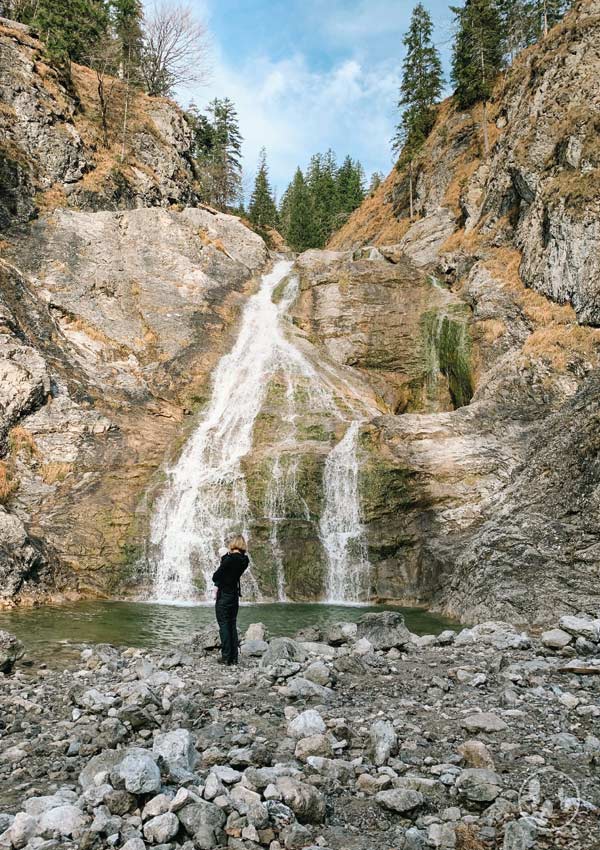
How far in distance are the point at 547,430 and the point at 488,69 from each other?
169 feet

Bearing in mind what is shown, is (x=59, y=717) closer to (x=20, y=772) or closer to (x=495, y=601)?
(x=20, y=772)

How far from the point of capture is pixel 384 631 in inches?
409

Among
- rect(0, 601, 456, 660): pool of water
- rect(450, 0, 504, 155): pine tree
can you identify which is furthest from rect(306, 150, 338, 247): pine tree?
rect(0, 601, 456, 660): pool of water

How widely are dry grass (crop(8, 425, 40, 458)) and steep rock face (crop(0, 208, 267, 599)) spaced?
0.14 ft

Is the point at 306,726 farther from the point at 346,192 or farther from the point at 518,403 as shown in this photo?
the point at 346,192

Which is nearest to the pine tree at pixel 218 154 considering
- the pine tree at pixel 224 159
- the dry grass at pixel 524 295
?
the pine tree at pixel 224 159

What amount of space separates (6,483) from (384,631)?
639 inches

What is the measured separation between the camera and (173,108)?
54.0 meters

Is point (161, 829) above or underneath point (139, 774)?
underneath

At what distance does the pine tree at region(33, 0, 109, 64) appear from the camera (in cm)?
4494

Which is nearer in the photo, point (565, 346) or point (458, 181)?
point (565, 346)

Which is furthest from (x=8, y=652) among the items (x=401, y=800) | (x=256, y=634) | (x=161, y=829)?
(x=401, y=800)

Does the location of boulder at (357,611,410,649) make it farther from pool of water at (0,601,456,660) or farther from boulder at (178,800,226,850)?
boulder at (178,800,226,850)

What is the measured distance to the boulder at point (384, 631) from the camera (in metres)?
10.1
